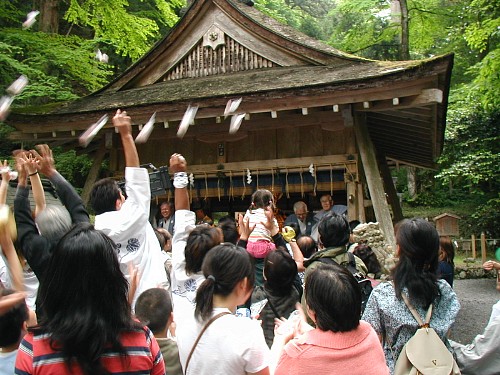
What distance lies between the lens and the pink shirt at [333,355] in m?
2.16

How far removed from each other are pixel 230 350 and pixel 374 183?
5718 mm

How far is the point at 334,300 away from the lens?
2293mm

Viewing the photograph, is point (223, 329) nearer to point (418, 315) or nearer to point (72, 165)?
point (418, 315)

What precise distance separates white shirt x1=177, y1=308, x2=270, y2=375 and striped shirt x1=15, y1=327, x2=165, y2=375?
1.44 ft

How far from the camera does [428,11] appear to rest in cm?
2141

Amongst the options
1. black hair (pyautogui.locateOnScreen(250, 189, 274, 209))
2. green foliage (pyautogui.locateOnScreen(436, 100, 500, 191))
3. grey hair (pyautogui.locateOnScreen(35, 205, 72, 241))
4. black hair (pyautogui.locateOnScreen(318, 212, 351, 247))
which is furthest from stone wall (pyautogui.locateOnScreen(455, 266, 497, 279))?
grey hair (pyautogui.locateOnScreen(35, 205, 72, 241))

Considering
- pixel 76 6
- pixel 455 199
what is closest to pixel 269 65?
pixel 76 6

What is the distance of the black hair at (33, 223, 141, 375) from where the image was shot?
172 cm

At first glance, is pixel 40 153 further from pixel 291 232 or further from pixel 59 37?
pixel 59 37

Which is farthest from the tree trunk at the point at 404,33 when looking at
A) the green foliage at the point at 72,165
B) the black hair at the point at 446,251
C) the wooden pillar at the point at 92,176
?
the black hair at the point at 446,251

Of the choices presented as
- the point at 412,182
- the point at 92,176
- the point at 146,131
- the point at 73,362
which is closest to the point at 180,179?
the point at 73,362

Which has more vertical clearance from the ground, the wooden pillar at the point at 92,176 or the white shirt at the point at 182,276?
the wooden pillar at the point at 92,176

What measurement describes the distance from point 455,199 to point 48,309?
26.2 m

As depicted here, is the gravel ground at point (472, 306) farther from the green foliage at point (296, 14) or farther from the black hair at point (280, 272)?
the green foliage at point (296, 14)
